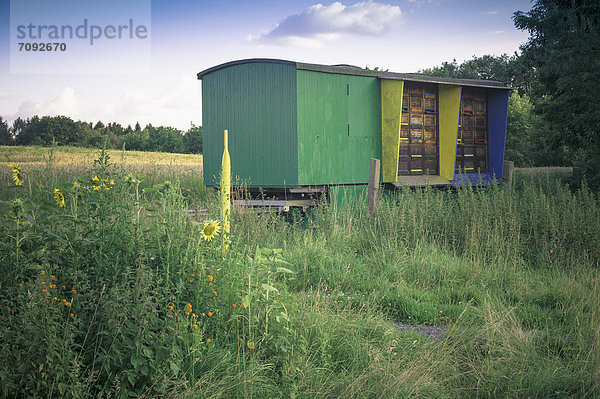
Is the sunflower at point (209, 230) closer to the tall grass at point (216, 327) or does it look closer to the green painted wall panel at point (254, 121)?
the tall grass at point (216, 327)

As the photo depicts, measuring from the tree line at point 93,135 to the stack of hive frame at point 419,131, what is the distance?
92.9ft

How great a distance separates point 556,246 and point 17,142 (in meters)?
50.9

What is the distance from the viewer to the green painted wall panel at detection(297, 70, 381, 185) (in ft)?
33.5

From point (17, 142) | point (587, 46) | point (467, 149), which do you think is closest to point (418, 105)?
point (467, 149)

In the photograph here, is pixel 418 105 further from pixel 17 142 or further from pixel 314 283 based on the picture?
pixel 17 142

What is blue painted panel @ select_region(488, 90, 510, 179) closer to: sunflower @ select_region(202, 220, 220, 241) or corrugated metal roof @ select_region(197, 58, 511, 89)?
corrugated metal roof @ select_region(197, 58, 511, 89)

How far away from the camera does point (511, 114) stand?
42.2 meters

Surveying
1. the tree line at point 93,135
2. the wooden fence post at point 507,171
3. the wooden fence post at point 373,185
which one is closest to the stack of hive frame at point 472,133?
the wooden fence post at point 507,171

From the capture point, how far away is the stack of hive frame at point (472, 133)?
43.7 feet

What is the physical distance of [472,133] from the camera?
1360 centimetres

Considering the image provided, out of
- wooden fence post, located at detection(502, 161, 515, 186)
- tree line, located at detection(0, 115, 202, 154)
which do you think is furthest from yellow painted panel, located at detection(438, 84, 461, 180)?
tree line, located at detection(0, 115, 202, 154)

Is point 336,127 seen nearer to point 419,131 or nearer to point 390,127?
point 390,127

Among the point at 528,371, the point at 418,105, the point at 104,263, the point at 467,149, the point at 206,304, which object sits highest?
the point at 418,105

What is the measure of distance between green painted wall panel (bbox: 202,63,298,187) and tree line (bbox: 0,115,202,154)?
26475 millimetres
